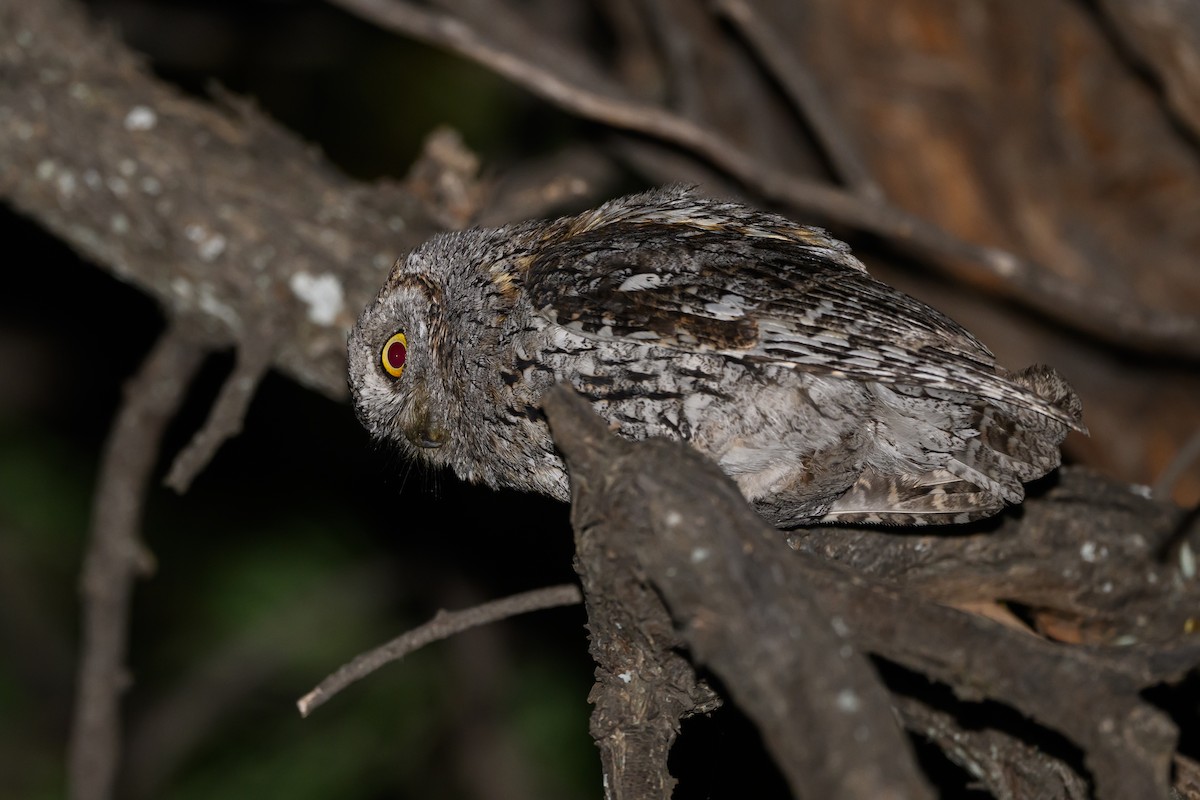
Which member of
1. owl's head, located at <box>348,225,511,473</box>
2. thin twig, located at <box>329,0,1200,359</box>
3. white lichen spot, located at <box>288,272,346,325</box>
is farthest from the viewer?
thin twig, located at <box>329,0,1200,359</box>

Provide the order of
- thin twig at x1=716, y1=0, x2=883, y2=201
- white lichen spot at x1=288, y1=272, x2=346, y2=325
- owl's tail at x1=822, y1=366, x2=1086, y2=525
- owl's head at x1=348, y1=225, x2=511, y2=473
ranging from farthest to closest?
thin twig at x1=716, y1=0, x2=883, y2=201 → white lichen spot at x1=288, y1=272, x2=346, y2=325 → owl's head at x1=348, y1=225, x2=511, y2=473 → owl's tail at x1=822, y1=366, x2=1086, y2=525

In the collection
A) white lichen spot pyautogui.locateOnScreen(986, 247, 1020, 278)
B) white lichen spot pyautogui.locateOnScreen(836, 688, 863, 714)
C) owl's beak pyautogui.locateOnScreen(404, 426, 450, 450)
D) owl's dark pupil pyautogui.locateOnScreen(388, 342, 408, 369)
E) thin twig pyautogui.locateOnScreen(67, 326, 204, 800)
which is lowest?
thin twig pyautogui.locateOnScreen(67, 326, 204, 800)

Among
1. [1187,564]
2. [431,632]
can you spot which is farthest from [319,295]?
[1187,564]

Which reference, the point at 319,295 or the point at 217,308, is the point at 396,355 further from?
the point at 217,308

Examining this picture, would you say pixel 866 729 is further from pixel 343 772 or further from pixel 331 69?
pixel 331 69

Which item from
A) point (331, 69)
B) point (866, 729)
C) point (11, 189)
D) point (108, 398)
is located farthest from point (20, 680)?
point (866, 729)

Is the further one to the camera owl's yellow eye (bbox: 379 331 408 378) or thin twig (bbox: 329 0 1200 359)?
thin twig (bbox: 329 0 1200 359)

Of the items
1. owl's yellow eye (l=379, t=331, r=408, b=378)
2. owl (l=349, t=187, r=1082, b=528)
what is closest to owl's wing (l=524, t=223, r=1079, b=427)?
owl (l=349, t=187, r=1082, b=528)

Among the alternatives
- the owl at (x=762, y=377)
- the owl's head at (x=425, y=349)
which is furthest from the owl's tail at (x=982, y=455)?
the owl's head at (x=425, y=349)

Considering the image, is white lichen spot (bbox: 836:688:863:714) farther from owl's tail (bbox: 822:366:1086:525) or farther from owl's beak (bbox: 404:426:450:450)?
owl's beak (bbox: 404:426:450:450)
